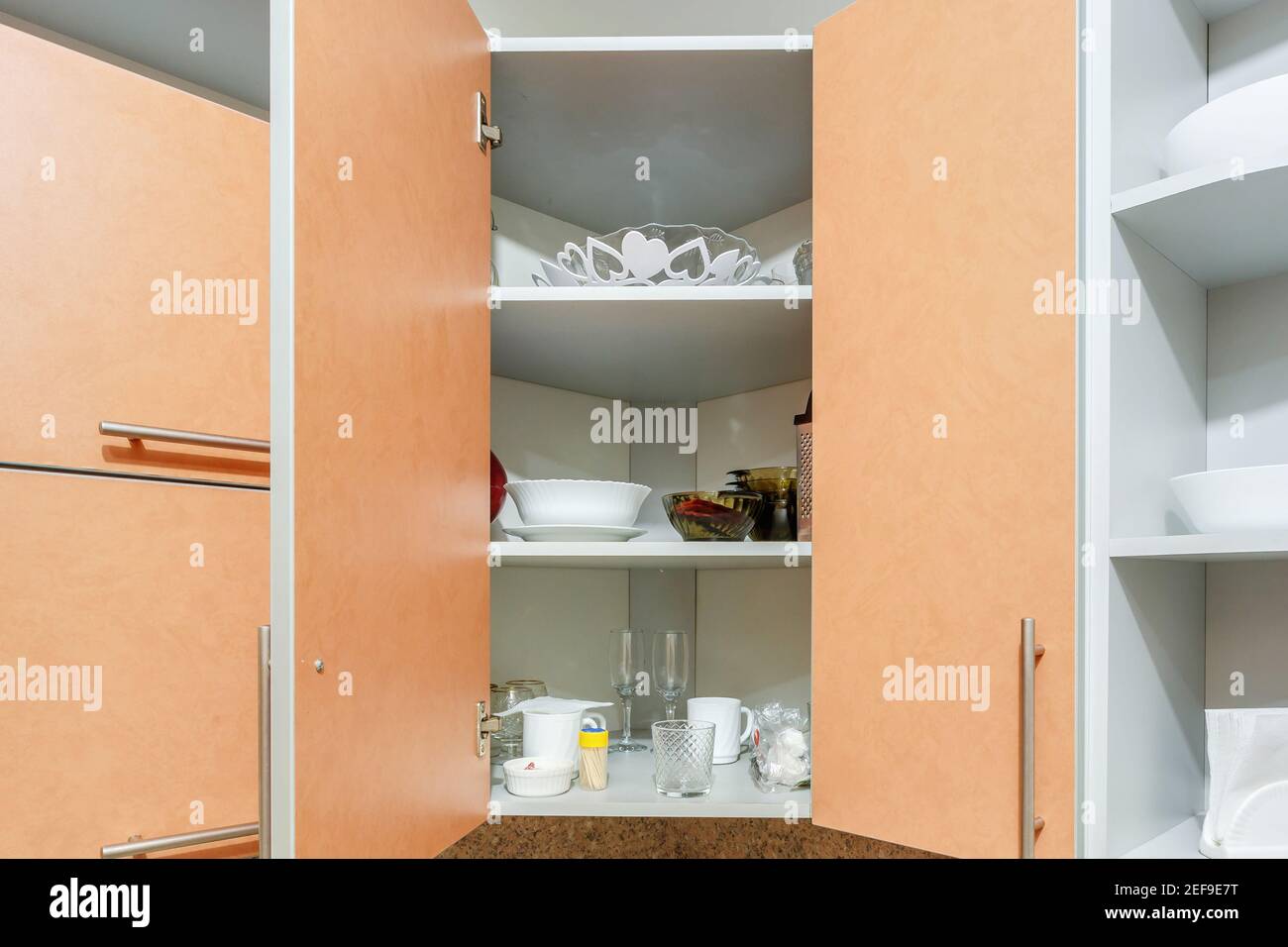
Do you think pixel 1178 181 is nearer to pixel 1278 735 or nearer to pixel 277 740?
pixel 1278 735

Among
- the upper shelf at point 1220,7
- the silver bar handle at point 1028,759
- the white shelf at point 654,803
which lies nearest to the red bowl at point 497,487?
the white shelf at point 654,803

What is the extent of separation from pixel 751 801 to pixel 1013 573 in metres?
0.45

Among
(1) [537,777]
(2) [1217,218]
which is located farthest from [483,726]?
(2) [1217,218]

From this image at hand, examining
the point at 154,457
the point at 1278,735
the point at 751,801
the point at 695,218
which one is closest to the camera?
the point at 1278,735

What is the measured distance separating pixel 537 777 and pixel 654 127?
0.92m

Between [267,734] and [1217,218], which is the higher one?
[1217,218]

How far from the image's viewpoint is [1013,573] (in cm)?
87

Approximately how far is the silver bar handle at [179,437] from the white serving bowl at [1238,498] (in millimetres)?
961

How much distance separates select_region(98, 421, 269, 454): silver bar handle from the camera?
85 cm

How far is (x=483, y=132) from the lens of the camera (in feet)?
3.63

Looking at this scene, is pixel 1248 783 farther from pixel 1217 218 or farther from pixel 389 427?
pixel 389 427

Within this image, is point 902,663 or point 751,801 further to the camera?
point 751,801

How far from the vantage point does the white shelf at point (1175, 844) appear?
2.75ft
